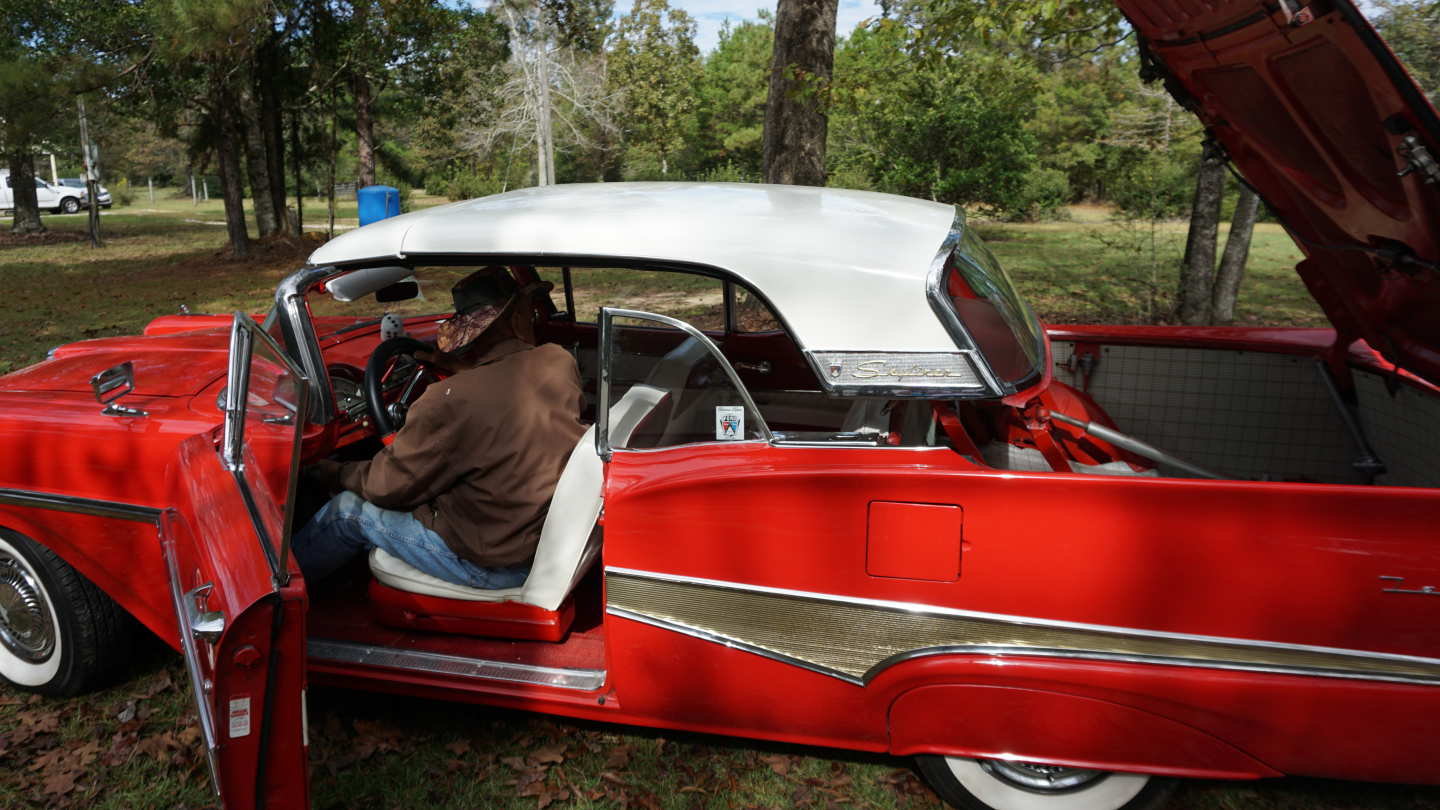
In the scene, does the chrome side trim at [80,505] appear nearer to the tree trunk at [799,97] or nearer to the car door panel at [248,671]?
the car door panel at [248,671]

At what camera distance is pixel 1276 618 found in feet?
6.97

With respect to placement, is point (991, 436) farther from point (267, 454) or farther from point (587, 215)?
point (267, 454)

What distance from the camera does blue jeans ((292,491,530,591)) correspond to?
9.74 ft

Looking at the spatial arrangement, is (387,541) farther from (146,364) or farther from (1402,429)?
(1402,429)

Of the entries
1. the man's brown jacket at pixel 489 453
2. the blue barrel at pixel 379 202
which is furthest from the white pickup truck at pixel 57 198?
the man's brown jacket at pixel 489 453

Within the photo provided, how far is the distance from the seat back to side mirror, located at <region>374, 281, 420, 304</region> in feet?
3.98

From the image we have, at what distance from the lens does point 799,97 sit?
7.84 meters

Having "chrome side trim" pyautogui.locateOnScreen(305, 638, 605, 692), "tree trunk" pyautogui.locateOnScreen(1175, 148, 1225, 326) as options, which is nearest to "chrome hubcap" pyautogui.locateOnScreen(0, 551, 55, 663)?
"chrome side trim" pyautogui.locateOnScreen(305, 638, 605, 692)

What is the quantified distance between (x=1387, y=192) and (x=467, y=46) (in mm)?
22904

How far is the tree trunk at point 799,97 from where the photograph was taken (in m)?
8.14

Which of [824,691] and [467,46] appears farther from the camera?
[467,46]

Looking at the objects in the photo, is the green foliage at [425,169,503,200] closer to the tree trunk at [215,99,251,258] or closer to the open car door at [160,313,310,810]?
the tree trunk at [215,99,251,258]

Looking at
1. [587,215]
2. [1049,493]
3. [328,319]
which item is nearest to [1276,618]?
[1049,493]

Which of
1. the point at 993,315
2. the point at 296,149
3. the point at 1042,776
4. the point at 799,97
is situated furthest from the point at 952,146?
the point at 1042,776
